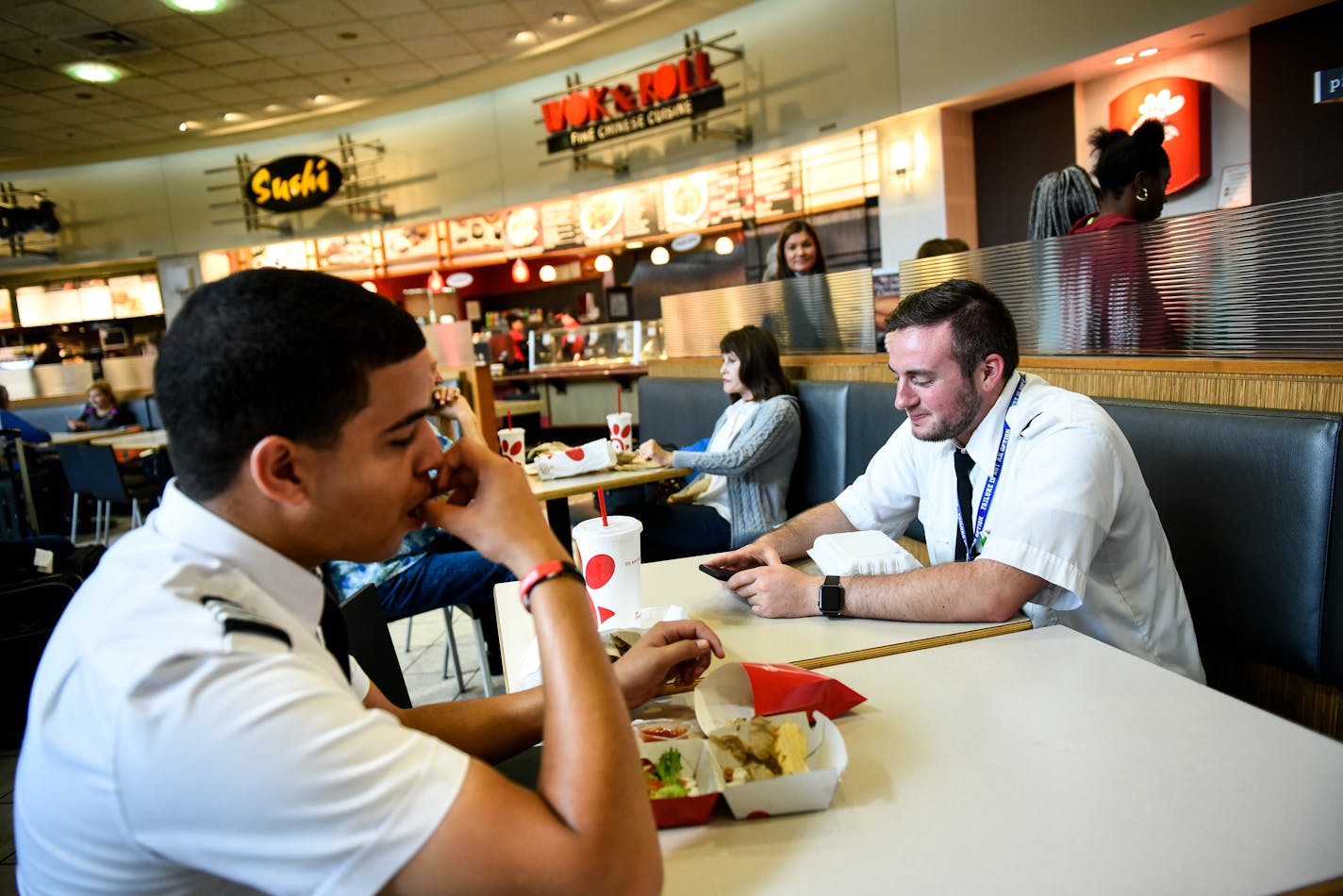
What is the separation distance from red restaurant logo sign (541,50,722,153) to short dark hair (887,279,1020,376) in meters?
6.31

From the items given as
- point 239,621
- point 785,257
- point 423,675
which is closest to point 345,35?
point 785,257

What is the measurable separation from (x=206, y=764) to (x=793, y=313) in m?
3.83

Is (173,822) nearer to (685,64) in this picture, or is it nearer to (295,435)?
(295,435)

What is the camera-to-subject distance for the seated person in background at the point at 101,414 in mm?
8570

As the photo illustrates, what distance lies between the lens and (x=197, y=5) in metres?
6.53

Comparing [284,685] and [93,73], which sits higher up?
[93,73]

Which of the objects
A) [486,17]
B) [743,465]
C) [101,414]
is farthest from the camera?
[101,414]

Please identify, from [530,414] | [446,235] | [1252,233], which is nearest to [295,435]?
[1252,233]

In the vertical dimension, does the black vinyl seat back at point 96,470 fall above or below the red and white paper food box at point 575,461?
below

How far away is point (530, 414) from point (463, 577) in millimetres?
4930

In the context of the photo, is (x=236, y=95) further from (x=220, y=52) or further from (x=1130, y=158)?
(x=1130, y=158)

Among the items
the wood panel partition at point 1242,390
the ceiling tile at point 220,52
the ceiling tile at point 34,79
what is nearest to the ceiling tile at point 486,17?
the ceiling tile at point 220,52

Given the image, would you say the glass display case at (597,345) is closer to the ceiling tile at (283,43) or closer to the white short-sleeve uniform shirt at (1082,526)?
the ceiling tile at (283,43)

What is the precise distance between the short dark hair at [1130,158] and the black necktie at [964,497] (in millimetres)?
1646
